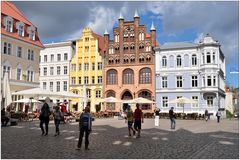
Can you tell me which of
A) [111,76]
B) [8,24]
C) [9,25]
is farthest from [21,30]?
[111,76]

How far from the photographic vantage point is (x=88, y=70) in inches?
2340

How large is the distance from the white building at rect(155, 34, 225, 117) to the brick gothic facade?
1.84 meters

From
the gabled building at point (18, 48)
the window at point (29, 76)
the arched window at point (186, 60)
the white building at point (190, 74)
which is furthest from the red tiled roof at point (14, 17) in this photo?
the arched window at point (186, 60)

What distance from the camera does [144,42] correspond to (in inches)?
2179

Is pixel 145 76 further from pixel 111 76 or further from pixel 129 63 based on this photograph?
pixel 111 76

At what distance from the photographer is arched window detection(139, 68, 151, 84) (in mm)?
54969

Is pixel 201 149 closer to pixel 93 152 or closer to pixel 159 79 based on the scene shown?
pixel 93 152

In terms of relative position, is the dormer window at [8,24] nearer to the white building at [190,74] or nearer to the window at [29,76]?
the window at [29,76]

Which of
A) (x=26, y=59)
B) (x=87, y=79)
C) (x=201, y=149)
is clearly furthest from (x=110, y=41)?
(x=201, y=149)

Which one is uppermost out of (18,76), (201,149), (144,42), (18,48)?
(144,42)

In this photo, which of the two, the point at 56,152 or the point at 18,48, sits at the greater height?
the point at 18,48

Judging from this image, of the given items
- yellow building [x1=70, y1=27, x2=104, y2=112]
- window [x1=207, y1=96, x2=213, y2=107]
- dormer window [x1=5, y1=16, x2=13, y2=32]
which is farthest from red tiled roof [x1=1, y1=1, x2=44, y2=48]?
window [x1=207, y1=96, x2=213, y2=107]

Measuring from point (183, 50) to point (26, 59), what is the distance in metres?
26.1

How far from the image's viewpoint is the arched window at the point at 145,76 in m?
55.0
